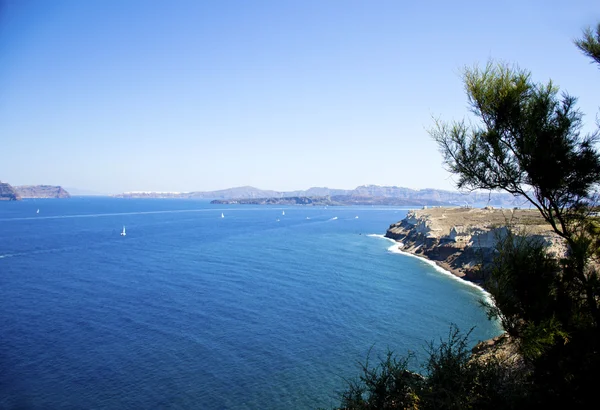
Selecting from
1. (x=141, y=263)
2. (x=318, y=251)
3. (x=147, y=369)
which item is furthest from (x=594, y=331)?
(x=318, y=251)

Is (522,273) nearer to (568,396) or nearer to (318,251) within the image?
(568,396)

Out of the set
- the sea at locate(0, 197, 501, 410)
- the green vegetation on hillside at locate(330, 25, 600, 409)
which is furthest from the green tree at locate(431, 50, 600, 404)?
the sea at locate(0, 197, 501, 410)

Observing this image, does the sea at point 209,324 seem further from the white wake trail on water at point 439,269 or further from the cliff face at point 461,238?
the cliff face at point 461,238

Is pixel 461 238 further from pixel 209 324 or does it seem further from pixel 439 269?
pixel 209 324

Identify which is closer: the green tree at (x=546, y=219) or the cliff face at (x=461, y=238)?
the green tree at (x=546, y=219)

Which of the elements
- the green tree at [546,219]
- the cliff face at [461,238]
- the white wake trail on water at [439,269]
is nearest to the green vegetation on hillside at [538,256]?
the green tree at [546,219]

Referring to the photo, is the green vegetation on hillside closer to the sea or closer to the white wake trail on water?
the sea

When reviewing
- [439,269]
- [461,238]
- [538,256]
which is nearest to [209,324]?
[538,256]
